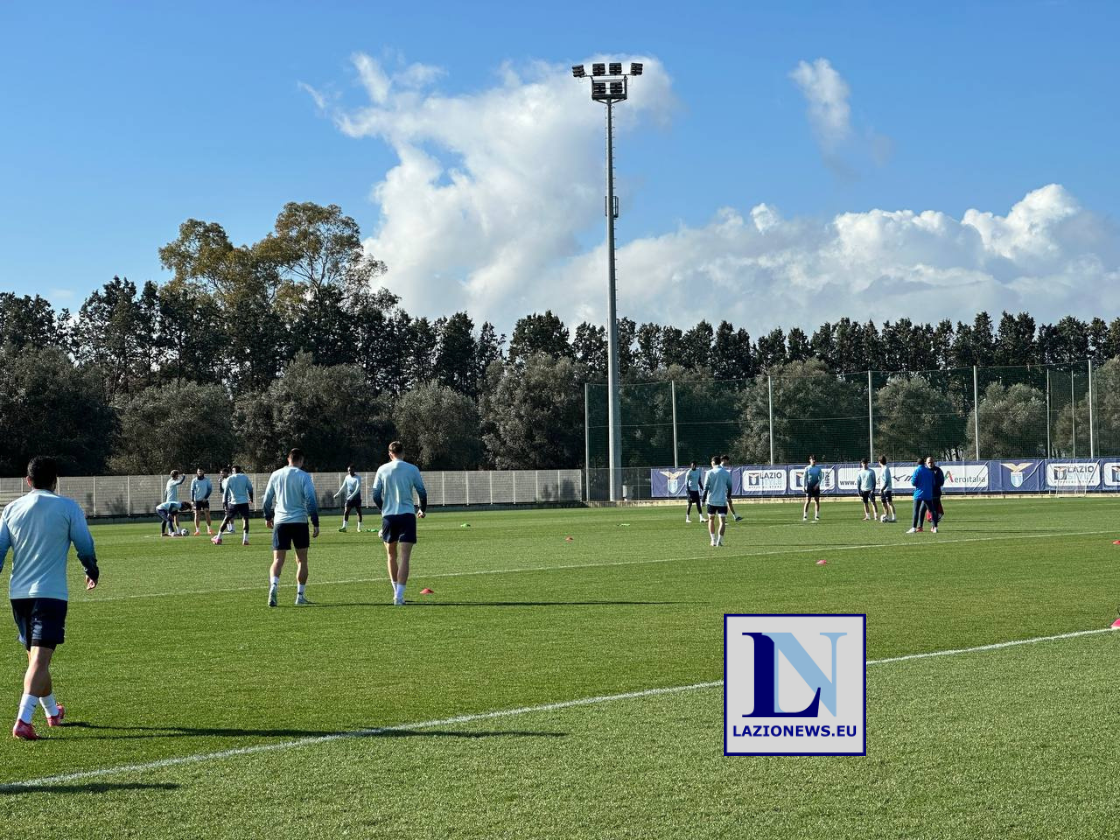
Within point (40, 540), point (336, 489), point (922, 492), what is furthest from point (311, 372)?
point (40, 540)

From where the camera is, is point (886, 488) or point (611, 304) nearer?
point (886, 488)

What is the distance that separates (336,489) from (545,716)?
70.3m

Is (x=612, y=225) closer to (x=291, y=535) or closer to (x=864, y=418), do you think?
(x=864, y=418)

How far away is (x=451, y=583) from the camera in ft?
69.5

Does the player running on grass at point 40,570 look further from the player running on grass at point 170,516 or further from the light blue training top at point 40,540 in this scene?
the player running on grass at point 170,516

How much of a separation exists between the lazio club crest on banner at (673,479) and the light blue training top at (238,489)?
37.3 m

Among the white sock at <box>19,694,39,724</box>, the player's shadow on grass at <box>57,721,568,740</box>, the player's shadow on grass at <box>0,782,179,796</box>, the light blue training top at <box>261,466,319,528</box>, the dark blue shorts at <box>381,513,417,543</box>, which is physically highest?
the light blue training top at <box>261,466,319,528</box>

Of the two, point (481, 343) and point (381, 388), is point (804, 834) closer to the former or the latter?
point (381, 388)

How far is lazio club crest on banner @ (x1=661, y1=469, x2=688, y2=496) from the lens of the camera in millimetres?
71875

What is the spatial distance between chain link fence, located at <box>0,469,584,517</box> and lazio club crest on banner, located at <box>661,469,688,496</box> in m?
9.12

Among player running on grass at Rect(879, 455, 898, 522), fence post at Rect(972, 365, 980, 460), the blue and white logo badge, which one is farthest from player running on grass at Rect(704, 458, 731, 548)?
fence post at Rect(972, 365, 980, 460)

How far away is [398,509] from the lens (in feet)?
59.0

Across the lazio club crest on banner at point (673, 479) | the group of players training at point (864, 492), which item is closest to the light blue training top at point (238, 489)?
the group of players training at point (864, 492)

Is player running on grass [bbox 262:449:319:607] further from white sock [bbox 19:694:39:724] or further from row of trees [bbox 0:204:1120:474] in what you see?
row of trees [bbox 0:204:1120:474]
